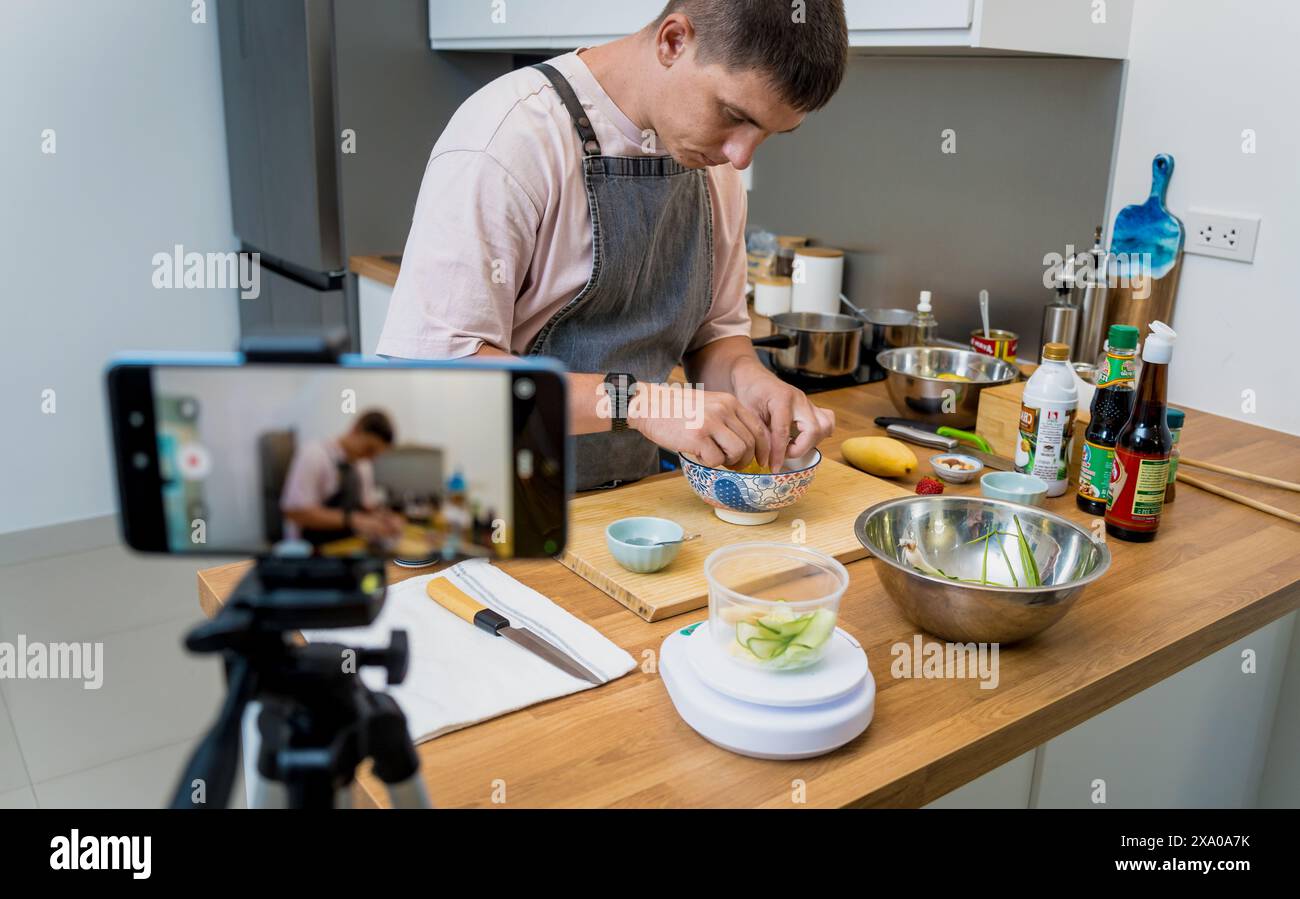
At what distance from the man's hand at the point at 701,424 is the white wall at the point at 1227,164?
3.49 feet

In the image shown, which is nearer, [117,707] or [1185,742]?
[1185,742]

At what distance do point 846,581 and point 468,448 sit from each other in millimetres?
512

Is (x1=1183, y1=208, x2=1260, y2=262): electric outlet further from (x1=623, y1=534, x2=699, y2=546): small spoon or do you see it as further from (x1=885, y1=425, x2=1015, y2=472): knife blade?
(x1=623, y1=534, x2=699, y2=546): small spoon

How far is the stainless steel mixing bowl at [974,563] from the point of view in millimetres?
1018

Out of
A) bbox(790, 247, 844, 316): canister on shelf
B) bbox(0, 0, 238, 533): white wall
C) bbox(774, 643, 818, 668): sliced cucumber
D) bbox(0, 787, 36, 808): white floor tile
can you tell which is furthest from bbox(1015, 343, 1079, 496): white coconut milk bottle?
bbox(0, 0, 238, 533): white wall

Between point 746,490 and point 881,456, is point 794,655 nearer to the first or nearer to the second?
point 746,490

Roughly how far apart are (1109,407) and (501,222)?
0.81 meters

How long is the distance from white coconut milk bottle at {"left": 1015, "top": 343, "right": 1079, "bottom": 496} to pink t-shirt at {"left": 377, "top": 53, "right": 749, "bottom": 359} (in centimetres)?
63

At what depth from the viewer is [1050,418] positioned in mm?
1437

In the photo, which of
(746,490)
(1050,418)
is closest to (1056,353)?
(1050,418)

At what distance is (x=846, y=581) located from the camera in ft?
3.10

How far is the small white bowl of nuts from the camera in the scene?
4.98 feet

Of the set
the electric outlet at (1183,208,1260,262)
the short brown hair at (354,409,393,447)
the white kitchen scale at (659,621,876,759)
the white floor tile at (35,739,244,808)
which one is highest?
the electric outlet at (1183,208,1260,262)
